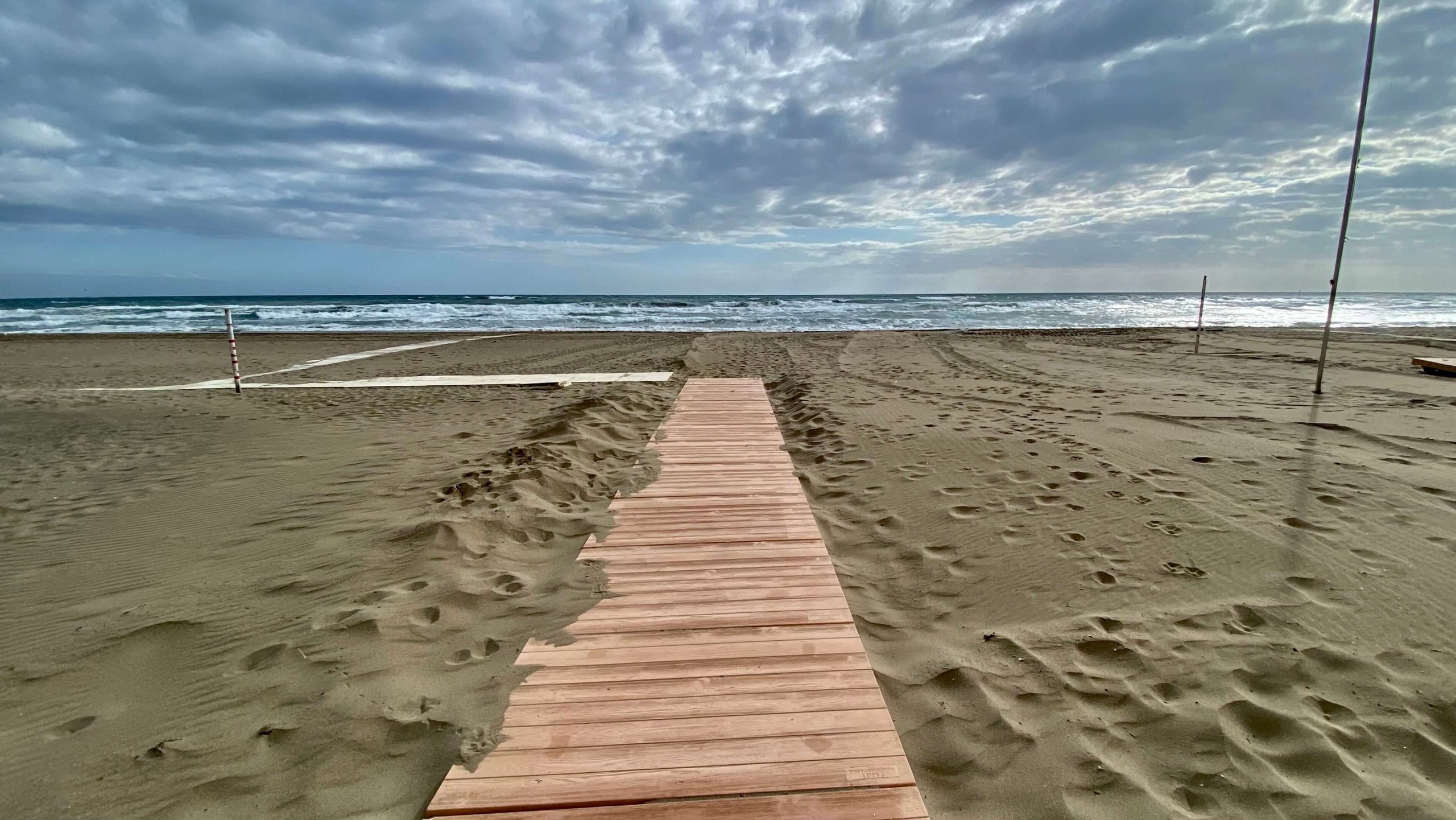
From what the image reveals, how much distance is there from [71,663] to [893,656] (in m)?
3.49

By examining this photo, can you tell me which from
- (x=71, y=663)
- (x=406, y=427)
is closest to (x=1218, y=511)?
(x=71, y=663)

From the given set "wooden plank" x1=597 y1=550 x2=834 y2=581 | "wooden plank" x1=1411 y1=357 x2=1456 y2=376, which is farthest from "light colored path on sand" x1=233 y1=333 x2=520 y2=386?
"wooden plank" x1=1411 y1=357 x2=1456 y2=376

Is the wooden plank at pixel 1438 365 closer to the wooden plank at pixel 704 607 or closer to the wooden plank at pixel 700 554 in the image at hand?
the wooden plank at pixel 700 554

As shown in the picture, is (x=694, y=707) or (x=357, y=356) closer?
(x=694, y=707)

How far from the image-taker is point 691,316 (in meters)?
32.0

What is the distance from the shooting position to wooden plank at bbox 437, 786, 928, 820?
171 centimetres

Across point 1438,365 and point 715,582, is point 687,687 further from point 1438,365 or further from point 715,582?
point 1438,365

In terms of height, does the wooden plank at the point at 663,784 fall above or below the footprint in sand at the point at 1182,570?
below

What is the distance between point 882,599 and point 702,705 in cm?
128

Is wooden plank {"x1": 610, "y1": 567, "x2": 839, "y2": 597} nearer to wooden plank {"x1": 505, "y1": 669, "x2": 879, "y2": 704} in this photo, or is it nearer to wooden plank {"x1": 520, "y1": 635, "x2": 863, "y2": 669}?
wooden plank {"x1": 520, "y1": 635, "x2": 863, "y2": 669}

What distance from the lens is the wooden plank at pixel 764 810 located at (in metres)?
1.71

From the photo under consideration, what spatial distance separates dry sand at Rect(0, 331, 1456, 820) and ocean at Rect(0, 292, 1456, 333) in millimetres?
19474

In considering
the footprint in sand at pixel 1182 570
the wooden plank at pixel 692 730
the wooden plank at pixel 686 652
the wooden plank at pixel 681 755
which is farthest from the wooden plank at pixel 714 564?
the footprint in sand at pixel 1182 570

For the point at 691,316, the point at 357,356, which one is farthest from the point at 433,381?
the point at 691,316
